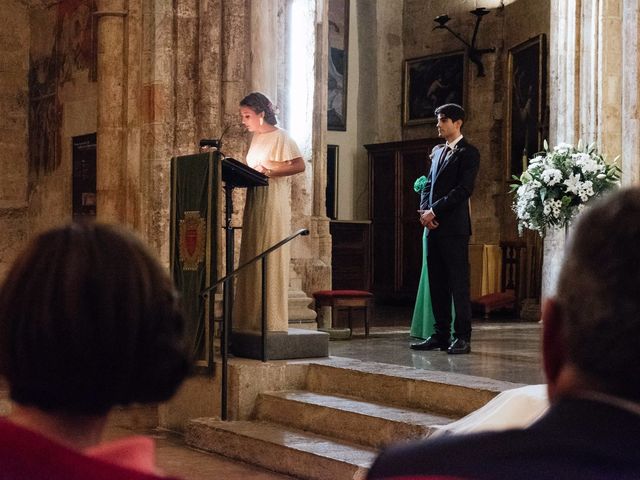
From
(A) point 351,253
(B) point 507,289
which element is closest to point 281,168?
(B) point 507,289

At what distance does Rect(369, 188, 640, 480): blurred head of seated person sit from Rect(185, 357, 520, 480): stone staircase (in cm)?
425

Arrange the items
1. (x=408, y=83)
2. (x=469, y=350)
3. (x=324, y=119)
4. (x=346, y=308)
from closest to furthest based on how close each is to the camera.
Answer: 1. (x=469, y=350)
2. (x=346, y=308)
3. (x=324, y=119)
4. (x=408, y=83)

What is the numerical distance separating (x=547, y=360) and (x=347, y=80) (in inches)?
626

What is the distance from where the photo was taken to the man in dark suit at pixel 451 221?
7500mm

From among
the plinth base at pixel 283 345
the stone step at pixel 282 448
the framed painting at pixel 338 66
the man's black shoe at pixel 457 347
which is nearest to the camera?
the stone step at pixel 282 448

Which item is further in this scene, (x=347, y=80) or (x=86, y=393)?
(x=347, y=80)

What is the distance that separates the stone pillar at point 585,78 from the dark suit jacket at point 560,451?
760 centimetres

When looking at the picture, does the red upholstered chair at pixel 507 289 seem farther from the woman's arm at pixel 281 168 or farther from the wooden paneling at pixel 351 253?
the woman's arm at pixel 281 168

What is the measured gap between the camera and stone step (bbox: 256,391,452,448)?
590 cm

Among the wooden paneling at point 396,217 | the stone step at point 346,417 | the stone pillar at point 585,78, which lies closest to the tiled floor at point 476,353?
the stone step at point 346,417

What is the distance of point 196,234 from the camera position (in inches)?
287

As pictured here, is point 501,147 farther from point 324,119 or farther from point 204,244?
point 204,244

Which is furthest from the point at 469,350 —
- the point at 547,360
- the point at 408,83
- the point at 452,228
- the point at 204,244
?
the point at 408,83

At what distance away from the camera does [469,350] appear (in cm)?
795
